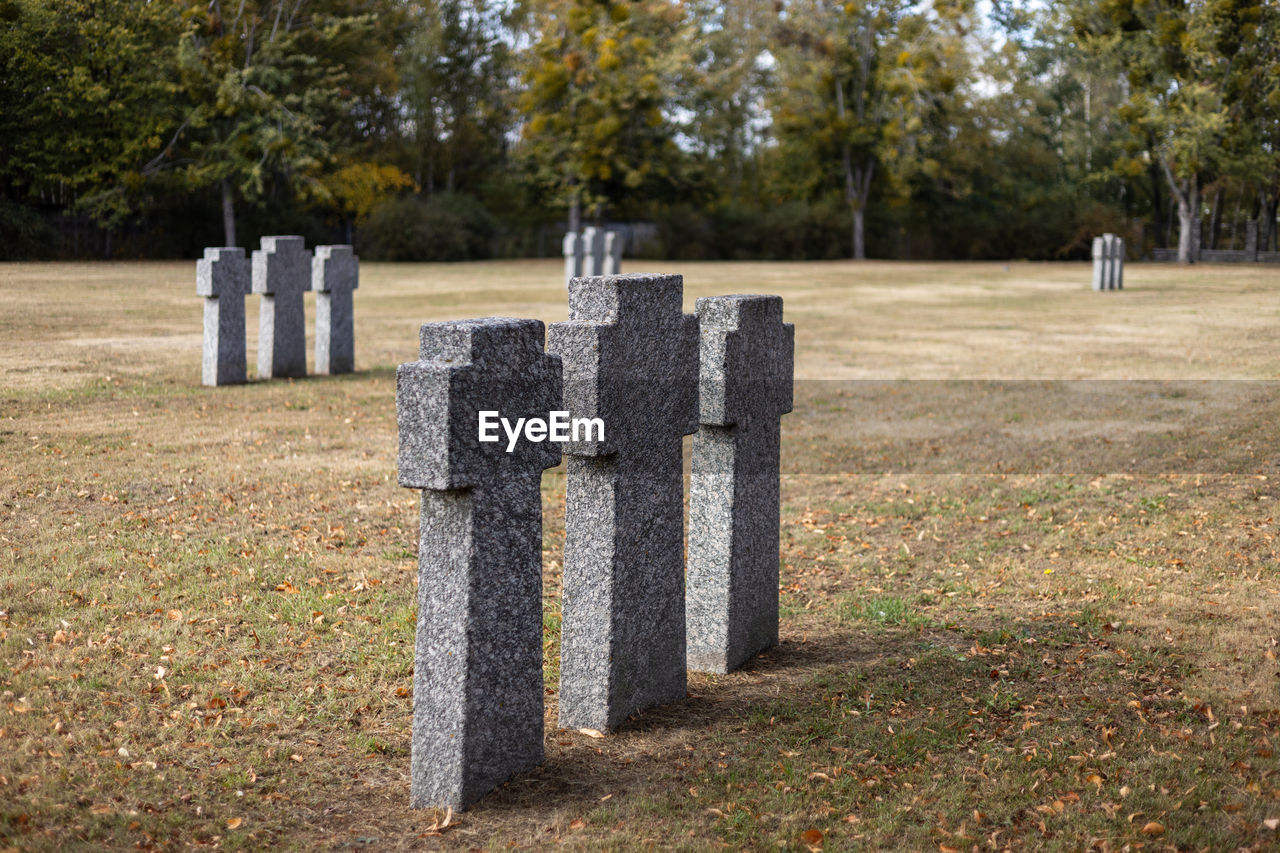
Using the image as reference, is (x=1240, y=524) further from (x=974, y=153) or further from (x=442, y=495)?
(x=974, y=153)

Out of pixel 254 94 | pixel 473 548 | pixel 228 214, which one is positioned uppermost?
pixel 254 94

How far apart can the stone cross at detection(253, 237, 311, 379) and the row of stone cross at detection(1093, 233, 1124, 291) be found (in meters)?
24.0

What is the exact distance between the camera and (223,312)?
1467cm

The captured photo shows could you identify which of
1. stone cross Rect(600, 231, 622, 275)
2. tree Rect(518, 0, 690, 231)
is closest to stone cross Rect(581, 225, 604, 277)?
stone cross Rect(600, 231, 622, 275)

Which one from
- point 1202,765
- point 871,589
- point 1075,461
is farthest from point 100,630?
point 1075,461

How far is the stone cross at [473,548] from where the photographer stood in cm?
421

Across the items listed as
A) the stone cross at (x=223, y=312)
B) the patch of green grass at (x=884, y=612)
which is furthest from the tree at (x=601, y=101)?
the patch of green grass at (x=884, y=612)

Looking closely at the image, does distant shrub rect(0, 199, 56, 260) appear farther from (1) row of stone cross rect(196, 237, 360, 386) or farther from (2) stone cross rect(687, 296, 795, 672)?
(2) stone cross rect(687, 296, 795, 672)

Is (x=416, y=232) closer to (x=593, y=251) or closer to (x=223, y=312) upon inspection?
(x=593, y=251)

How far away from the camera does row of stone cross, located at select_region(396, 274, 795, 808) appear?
4301mm

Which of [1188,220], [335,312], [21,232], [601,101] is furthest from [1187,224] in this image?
[335,312]

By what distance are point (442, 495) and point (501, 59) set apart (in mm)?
56328

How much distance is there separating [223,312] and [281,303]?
0.93 metres

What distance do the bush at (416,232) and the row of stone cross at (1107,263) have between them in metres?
25.7
